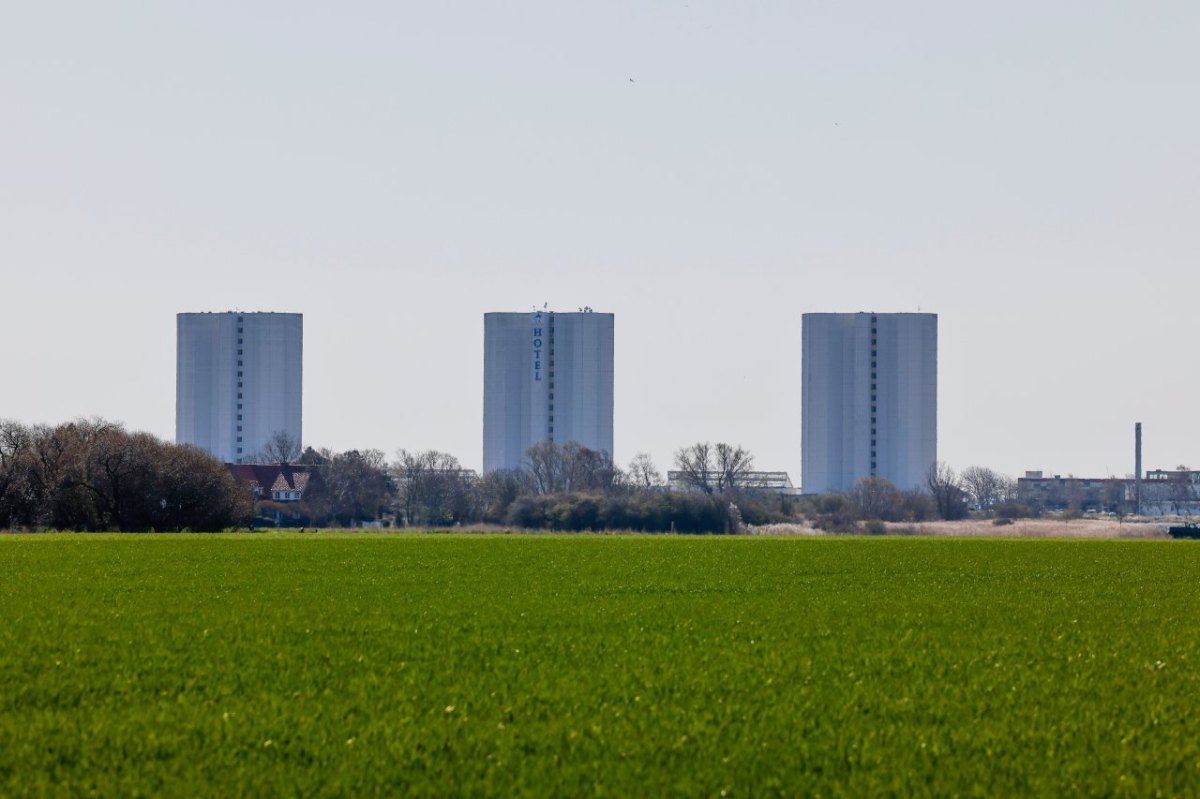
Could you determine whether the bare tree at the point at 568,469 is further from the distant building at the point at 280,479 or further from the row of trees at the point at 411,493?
the distant building at the point at 280,479

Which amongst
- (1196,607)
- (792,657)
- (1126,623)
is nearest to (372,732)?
(792,657)

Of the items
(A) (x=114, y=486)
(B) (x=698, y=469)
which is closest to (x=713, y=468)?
(B) (x=698, y=469)

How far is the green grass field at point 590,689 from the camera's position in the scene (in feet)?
40.1

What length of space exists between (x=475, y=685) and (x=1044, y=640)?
9.97 m

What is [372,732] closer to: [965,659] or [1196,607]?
[965,659]

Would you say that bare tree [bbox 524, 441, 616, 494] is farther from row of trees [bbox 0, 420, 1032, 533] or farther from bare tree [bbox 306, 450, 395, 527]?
bare tree [bbox 306, 450, 395, 527]

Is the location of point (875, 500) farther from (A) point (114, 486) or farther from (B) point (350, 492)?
(A) point (114, 486)

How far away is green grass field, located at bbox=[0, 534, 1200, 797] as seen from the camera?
1222cm

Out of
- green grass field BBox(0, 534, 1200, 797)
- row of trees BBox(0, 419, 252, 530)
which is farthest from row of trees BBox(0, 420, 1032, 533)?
green grass field BBox(0, 534, 1200, 797)

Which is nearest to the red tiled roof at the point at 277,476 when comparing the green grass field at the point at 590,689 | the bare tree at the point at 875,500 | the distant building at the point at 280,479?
the distant building at the point at 280,479

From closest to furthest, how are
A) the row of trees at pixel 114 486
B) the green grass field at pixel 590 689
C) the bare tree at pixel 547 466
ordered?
the green grass field at pixel 590 689
the row of trees at pixel 114 486
the bare tree at pixel 547 466

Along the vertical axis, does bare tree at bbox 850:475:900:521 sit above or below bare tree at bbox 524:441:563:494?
below

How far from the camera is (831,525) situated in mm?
130750

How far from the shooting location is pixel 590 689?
16109mm
